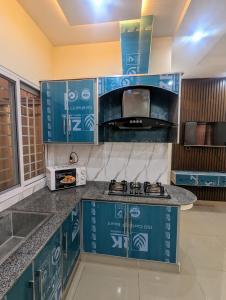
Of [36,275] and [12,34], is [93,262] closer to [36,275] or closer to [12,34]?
[36,275]

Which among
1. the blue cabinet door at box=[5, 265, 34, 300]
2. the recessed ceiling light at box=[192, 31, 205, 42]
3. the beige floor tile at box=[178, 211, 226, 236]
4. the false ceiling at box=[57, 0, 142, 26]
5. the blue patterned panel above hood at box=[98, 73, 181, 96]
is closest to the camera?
the blue cabinet door at box=[5, 265, 34, 300]

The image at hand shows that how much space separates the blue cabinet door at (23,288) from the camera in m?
0.92

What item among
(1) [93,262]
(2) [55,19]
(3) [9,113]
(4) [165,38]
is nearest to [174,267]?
(1) [93,262]

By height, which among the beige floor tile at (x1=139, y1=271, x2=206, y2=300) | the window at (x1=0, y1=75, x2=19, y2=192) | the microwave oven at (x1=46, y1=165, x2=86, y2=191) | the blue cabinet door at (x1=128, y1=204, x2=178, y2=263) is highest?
the window at (x1=0, y1=75, x2=19, y2=192)

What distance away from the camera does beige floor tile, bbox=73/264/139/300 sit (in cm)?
173

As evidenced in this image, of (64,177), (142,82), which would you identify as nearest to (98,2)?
(142,82)

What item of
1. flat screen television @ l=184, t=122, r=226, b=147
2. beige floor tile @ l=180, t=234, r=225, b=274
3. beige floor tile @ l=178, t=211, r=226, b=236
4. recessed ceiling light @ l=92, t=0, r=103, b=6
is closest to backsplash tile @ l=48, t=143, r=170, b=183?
beige floor tile @ l=180, t=234, r=225, b=274

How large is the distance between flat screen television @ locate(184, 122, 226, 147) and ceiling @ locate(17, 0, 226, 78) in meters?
1.57

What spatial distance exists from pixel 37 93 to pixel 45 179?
1127 millimetres

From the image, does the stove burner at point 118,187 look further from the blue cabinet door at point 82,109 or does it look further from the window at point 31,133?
the window at point 31,133

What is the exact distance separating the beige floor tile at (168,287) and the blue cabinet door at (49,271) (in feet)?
2.77

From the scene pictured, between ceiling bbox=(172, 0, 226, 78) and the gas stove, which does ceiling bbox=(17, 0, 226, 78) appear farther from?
the gas stove

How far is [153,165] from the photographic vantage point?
250 cm

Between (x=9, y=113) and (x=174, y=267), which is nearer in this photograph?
(x=9, y=113)
